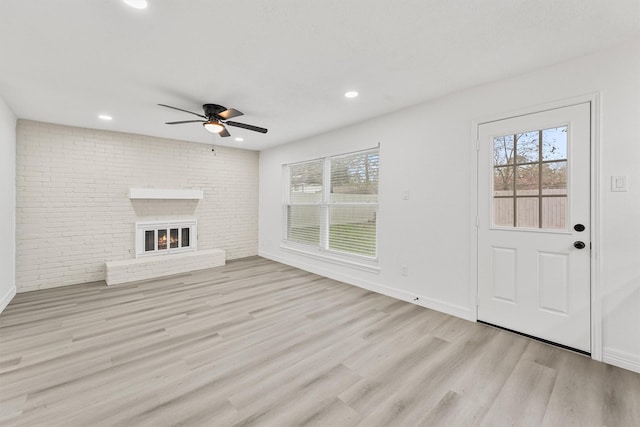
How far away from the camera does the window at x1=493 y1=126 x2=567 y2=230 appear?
2.51 meters

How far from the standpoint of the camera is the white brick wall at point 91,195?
4141 mm

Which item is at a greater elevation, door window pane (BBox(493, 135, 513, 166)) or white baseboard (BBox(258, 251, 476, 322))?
door window pane (BBox(493, 135, 513, 166))

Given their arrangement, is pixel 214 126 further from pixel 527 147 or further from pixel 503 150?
pixel 527 147

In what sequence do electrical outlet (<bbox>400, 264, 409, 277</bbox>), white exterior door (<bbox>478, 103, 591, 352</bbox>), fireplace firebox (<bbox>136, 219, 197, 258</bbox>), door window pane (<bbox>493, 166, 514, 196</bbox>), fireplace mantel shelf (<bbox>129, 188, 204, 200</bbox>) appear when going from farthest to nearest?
fireplace firebox (<bbox>136, 219, 197, 258</bbox>)
fireplace mantel shelf (<bbox>129, 188, 204, 200</bbox>)
electrical outlet (<bbox>400, 264, 409, 277</bbox>)
door window pane (<bbox>493, 166, 514, 196</bbox>)
white exterior door (<bbox>478, 103, 591, 352</bbox>)

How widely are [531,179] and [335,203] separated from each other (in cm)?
280

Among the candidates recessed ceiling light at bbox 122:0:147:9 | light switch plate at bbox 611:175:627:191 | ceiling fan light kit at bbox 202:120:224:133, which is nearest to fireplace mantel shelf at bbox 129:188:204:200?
ceiling fan light kit at bbox 202:120:224:133

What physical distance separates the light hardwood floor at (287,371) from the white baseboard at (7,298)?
0.08 metres

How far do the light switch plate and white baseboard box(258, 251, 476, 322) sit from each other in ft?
5.53

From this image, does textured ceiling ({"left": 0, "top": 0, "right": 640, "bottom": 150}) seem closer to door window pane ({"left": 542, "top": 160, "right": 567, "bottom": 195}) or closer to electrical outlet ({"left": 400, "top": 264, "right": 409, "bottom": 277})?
door window pane ({"left": 542, "top": 160, "right": 567, "bottom": 195})

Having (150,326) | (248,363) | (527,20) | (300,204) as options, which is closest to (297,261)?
(300,204)

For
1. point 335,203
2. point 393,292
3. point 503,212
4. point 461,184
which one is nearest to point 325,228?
point 335,203

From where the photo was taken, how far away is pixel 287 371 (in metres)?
2.16

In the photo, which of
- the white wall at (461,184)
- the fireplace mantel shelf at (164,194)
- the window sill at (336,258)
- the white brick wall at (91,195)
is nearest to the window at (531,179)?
the white wall at (461,184)

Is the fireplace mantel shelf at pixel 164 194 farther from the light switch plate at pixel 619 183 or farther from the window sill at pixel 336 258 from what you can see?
the light switch plate at pixel 619 183
